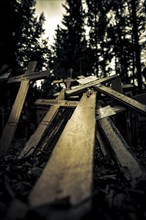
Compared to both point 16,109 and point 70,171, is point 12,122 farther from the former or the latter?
point 70,171

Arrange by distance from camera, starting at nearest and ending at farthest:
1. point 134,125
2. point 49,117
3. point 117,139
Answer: point 117,139, point 49,117, point 134,125

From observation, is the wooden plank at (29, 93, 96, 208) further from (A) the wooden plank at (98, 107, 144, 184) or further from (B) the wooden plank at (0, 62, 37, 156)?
(B) the wooden plank at (0, 62, 37, 156)

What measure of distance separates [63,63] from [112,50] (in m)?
7.19

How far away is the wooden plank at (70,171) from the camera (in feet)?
3.33

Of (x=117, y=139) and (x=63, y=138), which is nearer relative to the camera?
(x=63, y=138)

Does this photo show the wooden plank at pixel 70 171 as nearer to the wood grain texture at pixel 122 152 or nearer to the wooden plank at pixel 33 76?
the wood grain texture at pixel 122 152

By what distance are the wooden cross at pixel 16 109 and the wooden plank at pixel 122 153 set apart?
176cm

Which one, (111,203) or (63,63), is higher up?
(63,63)

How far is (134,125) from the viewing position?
503cm

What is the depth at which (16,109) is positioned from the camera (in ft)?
11.9

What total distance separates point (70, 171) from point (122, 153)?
3.72ft

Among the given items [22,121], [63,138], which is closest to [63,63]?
[22,121]

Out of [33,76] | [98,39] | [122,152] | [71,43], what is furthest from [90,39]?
[122,152]

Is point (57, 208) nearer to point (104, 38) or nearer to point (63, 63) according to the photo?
point (63, 63)
